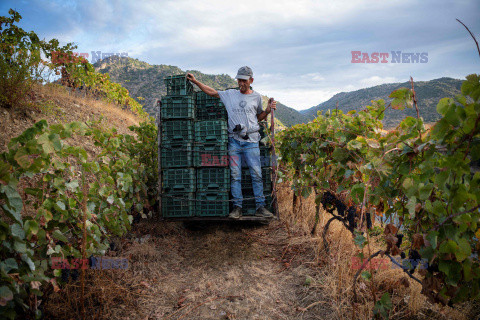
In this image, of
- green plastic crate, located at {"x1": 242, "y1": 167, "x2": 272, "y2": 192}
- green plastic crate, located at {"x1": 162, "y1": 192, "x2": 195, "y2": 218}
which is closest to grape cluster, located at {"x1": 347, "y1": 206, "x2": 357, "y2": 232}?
green plastic crate, located at {"x1": 242, "y1": 167, "x2": 272, "y2": 192}

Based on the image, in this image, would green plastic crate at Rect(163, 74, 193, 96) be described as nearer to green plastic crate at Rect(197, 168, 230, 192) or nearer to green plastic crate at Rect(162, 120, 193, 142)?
green plastic crate at Rect(162, 120, 193, 142)

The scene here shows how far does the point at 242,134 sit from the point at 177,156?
113 cm

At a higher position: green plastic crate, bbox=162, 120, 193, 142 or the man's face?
the man's face

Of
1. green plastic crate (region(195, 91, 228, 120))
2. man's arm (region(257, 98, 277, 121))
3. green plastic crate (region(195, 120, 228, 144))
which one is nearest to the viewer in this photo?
green plastic crate (region(195, 120, 228, 144))

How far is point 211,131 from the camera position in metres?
4.50

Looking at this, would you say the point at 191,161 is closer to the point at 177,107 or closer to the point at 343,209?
the point at 177,107

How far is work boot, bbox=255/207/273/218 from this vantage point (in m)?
4.41

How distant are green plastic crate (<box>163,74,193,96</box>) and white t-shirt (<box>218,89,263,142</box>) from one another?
0.57 metres

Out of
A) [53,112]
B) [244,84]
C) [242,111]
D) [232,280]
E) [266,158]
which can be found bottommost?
[232,280]

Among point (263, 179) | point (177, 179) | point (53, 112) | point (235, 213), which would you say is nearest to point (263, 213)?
point (235, 213)

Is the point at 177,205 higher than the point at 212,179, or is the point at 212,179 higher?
the point at 212,179

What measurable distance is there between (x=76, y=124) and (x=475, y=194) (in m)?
2.92

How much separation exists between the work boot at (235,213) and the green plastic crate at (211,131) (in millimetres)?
1124

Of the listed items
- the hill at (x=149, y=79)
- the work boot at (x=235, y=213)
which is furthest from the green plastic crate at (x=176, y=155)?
the hill at (x=149, y=79)
